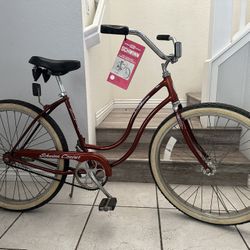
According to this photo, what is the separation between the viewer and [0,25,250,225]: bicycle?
1.31m

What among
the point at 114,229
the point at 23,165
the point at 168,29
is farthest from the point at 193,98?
the point at 23,165

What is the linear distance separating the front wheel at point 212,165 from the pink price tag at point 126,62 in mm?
313

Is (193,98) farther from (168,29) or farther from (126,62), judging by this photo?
(126,62)

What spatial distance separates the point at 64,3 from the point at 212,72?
1.12 metres

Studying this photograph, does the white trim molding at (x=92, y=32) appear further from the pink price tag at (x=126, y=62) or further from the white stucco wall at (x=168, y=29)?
the white stucco wall at (x=168, y=29)

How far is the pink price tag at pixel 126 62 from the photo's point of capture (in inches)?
51.4

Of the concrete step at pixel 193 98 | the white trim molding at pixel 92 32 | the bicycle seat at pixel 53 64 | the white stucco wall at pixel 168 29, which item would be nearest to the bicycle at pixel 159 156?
the bicycle seat at pixel 53 64

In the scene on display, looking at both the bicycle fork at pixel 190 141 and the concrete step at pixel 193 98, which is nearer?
the bicycle fork at pixel 190 141

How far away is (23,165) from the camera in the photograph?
1.51m

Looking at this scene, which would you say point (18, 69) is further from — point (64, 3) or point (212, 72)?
point (212, 72)

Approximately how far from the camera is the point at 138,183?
5.97 feet

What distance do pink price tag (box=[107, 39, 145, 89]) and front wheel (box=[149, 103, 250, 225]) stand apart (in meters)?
0.31

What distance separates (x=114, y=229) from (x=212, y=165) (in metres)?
0.62

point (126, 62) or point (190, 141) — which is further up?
point (126, 62)
